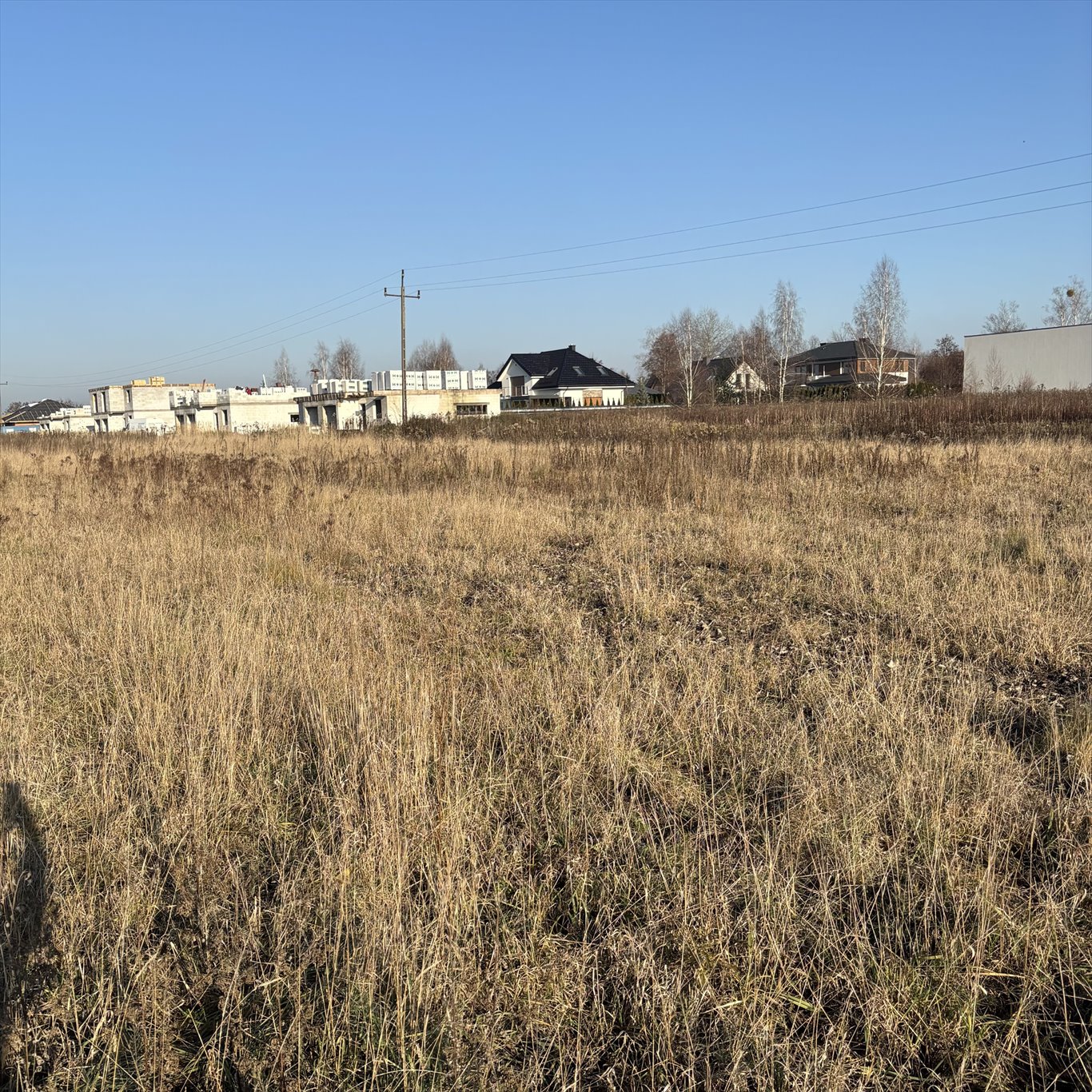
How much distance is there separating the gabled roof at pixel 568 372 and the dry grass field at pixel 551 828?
70951mm

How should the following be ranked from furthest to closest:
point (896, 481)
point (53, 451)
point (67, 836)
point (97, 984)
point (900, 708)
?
point (53, 451) < point (896, 481) < point (900, 708) < point (67, 836) < point (97, 984)

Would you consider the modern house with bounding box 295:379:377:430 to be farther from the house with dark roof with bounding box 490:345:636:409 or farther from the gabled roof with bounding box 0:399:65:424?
the gabled roof with bounding box 0:399:65:424

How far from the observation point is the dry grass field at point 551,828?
218 centimetres

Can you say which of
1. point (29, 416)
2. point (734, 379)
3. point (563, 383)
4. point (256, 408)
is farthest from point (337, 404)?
point (29, 416)

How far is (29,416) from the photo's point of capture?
111m

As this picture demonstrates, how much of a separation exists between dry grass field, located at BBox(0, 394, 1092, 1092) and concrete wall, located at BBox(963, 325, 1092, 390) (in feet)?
147

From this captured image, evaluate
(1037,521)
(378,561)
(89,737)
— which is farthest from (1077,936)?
(1037,521)

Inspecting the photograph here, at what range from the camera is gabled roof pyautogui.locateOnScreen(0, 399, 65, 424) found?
4285 inches

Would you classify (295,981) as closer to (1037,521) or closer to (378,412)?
(1037,521)

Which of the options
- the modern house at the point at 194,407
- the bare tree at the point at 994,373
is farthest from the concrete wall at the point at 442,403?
the bare tree at the point at 994,373

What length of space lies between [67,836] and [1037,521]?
914cm

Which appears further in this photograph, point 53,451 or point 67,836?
Result: point 53,451

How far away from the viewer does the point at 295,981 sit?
2.32 meters

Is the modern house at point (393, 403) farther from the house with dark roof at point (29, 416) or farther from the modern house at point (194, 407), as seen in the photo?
the house with dark roof at point (29, 416)
